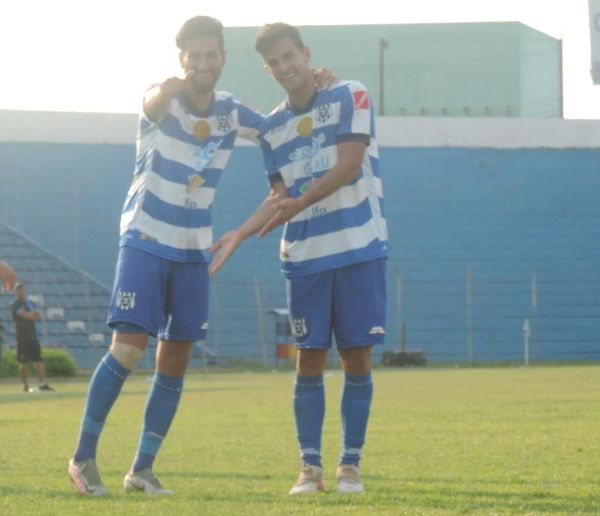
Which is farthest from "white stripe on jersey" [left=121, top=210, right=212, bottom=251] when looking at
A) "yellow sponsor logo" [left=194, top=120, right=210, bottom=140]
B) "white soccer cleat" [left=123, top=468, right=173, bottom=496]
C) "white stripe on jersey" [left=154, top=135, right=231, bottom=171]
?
"white soccer cleat" [left=123, top=468, right=173, bottom=496]

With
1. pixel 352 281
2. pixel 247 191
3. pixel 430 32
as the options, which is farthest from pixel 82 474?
pixel 430 32

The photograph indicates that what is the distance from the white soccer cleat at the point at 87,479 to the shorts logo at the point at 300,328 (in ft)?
3.54

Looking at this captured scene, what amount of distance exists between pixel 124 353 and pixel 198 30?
143 centimetres

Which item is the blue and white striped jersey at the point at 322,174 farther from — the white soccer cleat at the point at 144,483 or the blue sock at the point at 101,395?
the white soccer cleat at the point at 144,483

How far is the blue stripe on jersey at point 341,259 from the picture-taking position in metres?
7.40

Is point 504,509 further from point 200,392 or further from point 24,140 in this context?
point 24,140

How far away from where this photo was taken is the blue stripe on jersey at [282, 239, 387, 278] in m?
7.40

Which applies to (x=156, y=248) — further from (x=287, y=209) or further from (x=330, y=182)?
(x=330, y=182)

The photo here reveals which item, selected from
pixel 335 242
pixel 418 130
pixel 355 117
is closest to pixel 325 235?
pixel 335 242

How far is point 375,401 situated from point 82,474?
11431 mm

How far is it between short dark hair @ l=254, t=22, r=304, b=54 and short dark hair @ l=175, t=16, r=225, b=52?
18 centimetres

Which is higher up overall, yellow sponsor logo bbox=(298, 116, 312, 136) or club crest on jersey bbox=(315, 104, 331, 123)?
club crest on jersey bbox=(315, 104, 331, 123)

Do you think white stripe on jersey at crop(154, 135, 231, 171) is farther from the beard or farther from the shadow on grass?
the shadow on grass

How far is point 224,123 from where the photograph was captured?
24.4 feet
